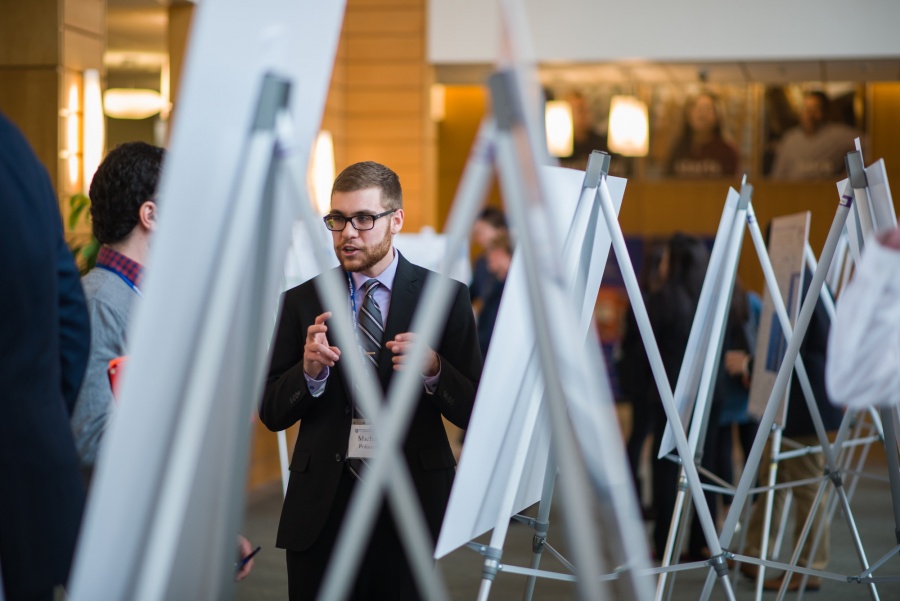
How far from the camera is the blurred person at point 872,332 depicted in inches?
71.0

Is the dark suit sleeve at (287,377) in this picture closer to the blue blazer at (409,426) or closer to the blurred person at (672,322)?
the blue blazer at (409,426)

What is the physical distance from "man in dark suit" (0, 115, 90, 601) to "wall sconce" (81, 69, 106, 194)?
4395mm

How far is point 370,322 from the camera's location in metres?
2.44

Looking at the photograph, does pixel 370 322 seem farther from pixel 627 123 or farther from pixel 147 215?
pixel 627 123

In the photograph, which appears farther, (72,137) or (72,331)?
(72,137)

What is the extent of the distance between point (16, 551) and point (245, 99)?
76cm

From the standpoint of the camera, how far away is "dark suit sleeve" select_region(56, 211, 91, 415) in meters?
1.78

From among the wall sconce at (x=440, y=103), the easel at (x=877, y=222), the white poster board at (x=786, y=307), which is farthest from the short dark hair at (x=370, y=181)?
the wall sconce at (x=440, y=103)

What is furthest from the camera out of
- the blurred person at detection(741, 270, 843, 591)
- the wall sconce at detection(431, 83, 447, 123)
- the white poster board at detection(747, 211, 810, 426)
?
the wall sconce at detection(431, 83, 447, 123)

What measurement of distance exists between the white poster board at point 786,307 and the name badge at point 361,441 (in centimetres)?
194

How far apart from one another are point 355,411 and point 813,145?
9.39 m

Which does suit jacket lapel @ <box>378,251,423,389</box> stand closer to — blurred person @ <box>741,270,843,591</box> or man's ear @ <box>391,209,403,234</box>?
man's ear @ <box>391,209,403,234</box>

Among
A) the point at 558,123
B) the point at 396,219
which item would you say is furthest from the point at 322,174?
the point at 396,219

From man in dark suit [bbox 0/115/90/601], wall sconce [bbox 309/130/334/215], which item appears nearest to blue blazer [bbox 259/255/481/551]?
man in dark suit [bbox 0/115/90/601]
